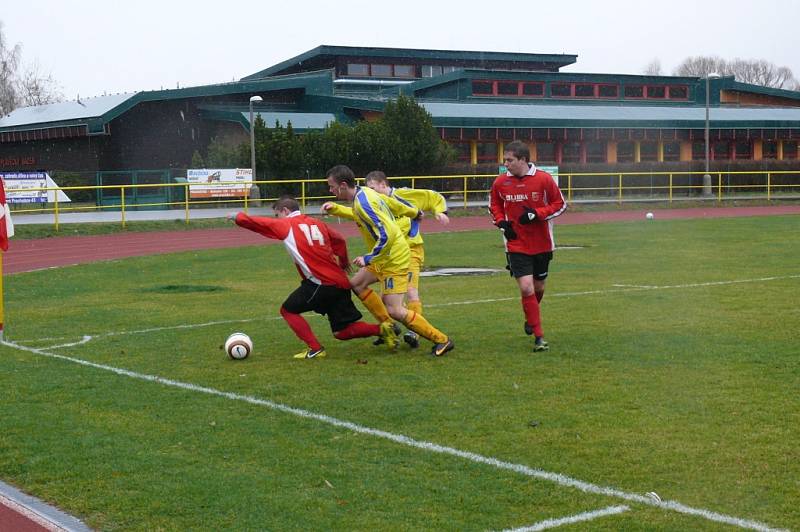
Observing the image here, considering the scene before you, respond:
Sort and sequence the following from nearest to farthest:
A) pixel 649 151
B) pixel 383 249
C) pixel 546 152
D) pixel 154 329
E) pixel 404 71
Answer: pixel 383 249 → pixel 154 329 → pixel 546 152 → pixel 649 151 → pixel 404 71

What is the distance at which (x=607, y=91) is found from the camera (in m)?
65.6

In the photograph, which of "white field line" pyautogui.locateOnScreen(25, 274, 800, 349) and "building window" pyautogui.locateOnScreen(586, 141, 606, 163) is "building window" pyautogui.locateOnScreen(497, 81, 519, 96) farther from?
"white field line" pyautogui.locateOnScreen(25, 274, 800, 349)

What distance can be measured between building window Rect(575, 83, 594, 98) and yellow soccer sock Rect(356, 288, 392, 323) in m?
56.9

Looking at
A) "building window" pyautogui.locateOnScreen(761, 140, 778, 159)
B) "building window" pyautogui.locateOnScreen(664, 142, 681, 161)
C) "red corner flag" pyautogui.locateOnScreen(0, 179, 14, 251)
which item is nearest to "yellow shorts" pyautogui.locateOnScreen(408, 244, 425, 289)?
"red corner flag" pyautogui.locateOnScreen(0, 179, 14, 251)

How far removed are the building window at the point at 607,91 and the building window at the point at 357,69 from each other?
1503 centimetres

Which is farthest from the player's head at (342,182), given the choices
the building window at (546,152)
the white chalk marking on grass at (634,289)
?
the building window at (546,152)

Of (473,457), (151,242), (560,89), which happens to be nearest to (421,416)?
(473,457)

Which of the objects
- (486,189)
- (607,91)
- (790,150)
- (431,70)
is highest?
(431,70)

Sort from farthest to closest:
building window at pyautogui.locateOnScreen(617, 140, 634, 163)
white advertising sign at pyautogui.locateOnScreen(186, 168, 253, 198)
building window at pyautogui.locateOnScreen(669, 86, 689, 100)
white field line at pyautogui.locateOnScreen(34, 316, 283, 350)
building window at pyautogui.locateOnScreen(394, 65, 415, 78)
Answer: building window at pyautogui.locateOnScreen(394, 65, 415, 78) < building window at pyautogui.locateOnScreen(669, 86, 689, 100) < building window at pyautogui.locateOnScreen(617, 140, 634, 163) < white advertising sign at pyautogui.locateOnScreen(186, 168, 253, 198) < white field line at pyautogui.locateOnScreen(34, 316, 283, 350)

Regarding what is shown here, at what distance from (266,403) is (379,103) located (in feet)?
151

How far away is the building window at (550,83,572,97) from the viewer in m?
64.1

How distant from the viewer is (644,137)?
2249 inches

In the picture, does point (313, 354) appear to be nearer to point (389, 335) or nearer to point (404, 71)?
point (389, 335)

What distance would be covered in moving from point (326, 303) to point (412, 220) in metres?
1.55
